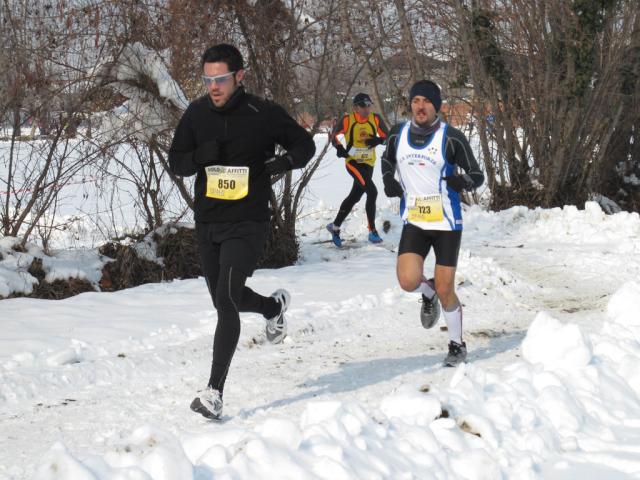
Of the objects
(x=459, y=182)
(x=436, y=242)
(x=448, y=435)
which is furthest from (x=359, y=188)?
(x=448, y=435)

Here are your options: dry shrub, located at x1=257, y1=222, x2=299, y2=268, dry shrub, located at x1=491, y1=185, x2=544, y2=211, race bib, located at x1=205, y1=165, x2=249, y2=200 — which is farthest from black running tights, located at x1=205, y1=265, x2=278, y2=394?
dry shrub, located at x1=491, y1=185, x2=544, y2=211

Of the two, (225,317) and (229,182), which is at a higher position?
(229,182)

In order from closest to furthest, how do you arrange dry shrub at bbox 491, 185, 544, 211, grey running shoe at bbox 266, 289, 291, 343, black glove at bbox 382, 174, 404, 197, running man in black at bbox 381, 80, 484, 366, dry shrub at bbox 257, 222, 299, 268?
1. grey running shoe at bbox 266, 289, 291, 343
2. running man in black at bbox 381, 80, 484, 366
3. black glove at bbox 382, 174, 404, 197
4. dry shrub at bbox 257, 222, 299, 268
5. dry shrub at bbox 491, 185, 544, 211

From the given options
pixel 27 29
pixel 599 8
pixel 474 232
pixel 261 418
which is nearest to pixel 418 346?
→ pixel 261 418

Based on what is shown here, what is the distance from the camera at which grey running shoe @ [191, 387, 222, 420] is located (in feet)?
15.9

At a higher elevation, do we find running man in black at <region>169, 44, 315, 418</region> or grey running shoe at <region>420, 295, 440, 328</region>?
running man in black at <region>169, 44, 315, 418</region>

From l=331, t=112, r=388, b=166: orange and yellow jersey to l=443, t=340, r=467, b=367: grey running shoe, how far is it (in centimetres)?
563

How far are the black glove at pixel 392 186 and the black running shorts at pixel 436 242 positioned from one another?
24 centimetres

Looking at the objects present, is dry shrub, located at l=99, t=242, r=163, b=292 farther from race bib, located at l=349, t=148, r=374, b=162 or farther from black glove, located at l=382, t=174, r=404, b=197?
black glove, located at l=382, t=174, r=404, b=197

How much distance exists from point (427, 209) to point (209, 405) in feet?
6.54

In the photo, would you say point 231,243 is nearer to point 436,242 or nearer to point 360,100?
point 436,242

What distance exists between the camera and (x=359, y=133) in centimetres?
1173

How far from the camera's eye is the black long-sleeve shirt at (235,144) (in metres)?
5.12

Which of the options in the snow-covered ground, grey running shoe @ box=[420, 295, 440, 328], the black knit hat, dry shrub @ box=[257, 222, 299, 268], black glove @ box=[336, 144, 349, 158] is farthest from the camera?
black glove @ box=[336, 144, 349, 158]
